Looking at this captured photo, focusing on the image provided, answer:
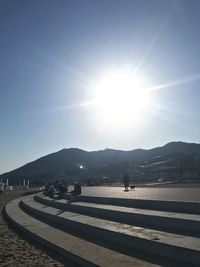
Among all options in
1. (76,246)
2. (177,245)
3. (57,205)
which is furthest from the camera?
(57,205)

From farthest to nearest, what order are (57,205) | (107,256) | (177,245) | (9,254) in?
(57,205) → (9,254) → (107,256) → (177,245)

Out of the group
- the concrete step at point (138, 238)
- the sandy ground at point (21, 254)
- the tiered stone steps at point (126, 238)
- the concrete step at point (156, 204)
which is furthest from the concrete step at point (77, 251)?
the concrete step at point (156, 204)

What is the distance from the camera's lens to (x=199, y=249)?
22.0ft

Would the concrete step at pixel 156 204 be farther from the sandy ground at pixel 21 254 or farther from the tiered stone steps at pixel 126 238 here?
the sandy ground at pixel 21 254

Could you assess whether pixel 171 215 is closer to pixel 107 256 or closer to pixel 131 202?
pixel 107 256

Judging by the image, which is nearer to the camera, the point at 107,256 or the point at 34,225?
the point at 107,256

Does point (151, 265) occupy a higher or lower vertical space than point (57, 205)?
lower

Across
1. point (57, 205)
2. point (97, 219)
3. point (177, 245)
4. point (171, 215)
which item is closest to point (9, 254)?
point (97, 219)

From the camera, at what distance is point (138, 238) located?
8.26 meters

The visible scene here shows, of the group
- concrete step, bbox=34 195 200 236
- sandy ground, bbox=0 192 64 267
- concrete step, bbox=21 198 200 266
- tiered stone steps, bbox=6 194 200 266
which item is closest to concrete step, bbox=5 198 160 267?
tiered stone steps, bbox=6 194 200 266

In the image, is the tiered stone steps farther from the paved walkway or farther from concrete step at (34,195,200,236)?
the paved walkway

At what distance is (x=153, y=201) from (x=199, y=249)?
493 cm

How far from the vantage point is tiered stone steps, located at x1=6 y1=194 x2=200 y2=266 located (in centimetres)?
724

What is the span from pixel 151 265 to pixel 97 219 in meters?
4.69
